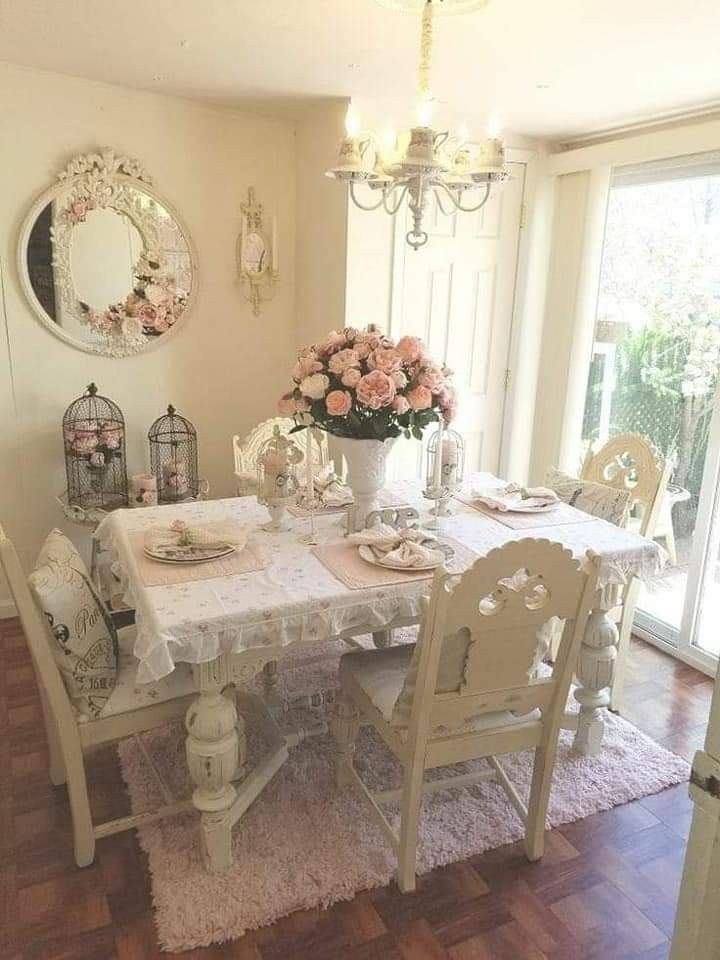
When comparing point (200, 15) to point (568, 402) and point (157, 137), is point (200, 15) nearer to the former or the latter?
point (157, 137)

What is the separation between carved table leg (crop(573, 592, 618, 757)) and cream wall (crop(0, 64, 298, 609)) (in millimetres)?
1970

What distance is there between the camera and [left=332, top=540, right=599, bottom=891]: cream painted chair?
5.65ft

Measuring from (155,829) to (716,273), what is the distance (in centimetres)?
306

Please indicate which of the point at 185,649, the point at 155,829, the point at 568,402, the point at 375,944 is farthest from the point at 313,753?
the point at 568,402

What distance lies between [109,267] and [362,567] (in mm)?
2103

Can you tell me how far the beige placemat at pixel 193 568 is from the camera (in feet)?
6.57

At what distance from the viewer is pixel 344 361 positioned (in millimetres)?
2148

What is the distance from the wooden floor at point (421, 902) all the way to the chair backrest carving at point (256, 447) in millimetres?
1326

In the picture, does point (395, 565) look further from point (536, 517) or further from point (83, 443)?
point (83, 443)

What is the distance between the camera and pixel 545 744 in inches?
80.3

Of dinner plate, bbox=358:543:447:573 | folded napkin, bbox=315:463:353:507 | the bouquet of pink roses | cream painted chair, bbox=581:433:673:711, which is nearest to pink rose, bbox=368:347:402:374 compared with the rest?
the bouquet of pink roses

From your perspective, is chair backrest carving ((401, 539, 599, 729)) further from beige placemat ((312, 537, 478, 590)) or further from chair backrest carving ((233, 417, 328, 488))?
chair backrest carving ((233, 417, 328, 488))

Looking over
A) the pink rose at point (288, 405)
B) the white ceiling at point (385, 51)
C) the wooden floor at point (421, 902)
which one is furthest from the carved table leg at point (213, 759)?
the white ceiling at point (385, 51)

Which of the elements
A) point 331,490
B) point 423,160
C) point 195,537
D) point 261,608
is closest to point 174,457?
point 331,490
